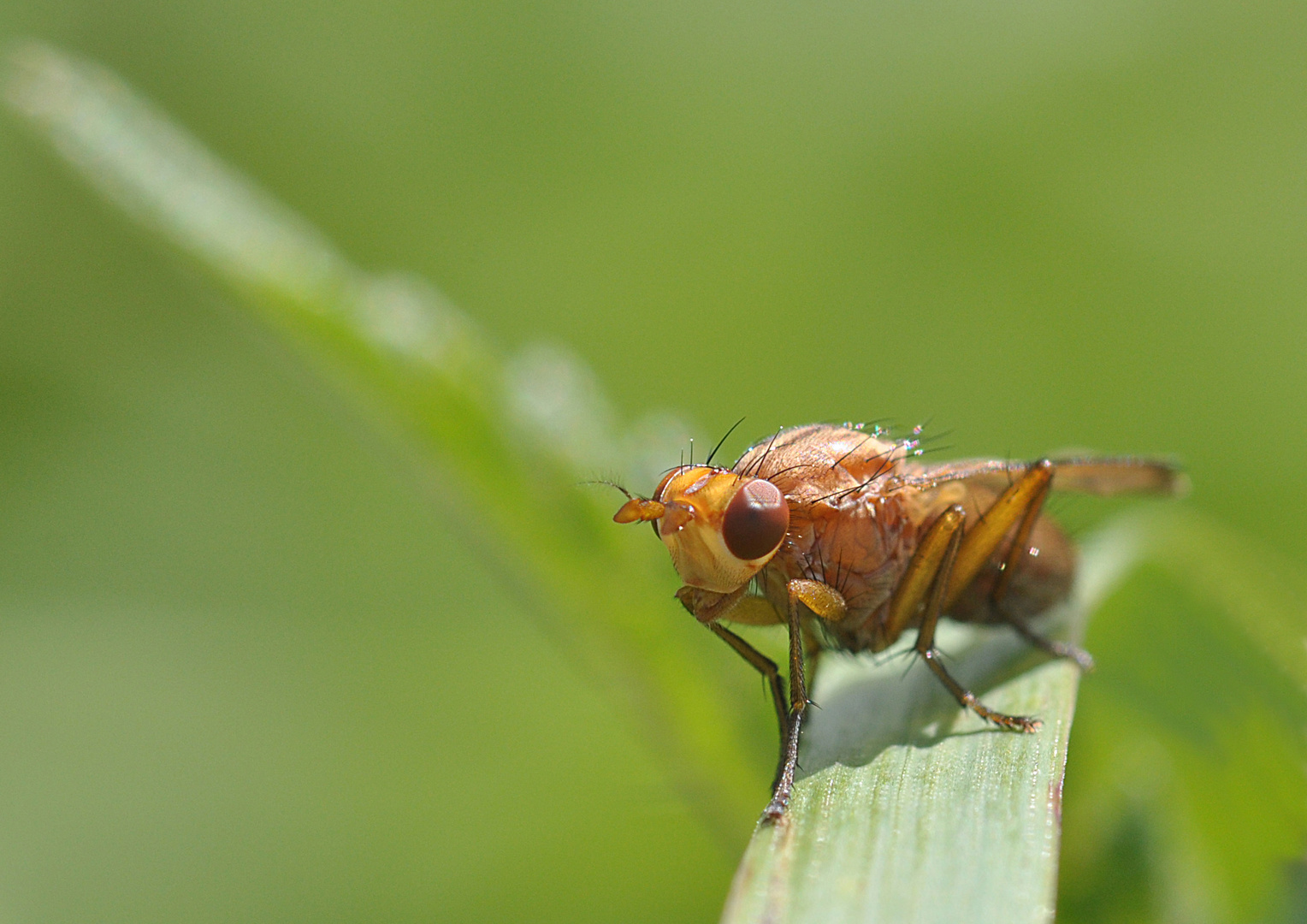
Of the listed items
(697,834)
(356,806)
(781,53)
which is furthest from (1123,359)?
(356,806)

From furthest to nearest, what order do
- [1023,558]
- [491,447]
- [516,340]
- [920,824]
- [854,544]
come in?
1. [516,340]
2. [1023,558]
3. [854,544]
4. [491,447]
5. [920,824]

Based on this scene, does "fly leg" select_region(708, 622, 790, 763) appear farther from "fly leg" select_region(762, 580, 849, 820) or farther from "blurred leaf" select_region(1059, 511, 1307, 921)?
"blurred leaf" select_region(1059, 511, 1307, 921)

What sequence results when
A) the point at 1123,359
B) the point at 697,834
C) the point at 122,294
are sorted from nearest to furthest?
the point at 697,834
the point at 1123,359
the point at 122,294

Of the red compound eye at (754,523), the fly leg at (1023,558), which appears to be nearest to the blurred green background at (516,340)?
the fly leg at (1023,558)

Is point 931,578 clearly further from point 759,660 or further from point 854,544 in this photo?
point 759,660

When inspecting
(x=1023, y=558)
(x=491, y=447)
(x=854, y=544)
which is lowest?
(x=491, y=447)

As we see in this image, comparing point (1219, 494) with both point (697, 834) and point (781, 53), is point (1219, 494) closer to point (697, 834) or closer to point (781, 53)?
point (697, 834)

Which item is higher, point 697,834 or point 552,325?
point 552,325

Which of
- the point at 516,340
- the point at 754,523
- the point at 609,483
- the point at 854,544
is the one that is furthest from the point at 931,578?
the point at 516,340
